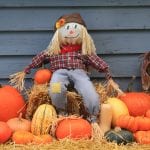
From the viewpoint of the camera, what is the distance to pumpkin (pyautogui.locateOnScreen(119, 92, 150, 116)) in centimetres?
388

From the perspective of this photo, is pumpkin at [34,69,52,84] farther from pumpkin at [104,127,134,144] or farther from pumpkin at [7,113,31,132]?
pumpkin at [104,127,134,144]

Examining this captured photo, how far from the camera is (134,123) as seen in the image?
3.57 metres

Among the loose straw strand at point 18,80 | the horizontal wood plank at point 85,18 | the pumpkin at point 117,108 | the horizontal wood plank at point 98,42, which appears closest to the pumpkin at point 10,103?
the loose straw strand at point 18,80

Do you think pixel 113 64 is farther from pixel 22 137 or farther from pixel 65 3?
pixel 22 137

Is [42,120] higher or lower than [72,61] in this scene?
lower

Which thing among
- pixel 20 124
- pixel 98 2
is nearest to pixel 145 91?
pixel 98 2

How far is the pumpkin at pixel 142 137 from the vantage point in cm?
341

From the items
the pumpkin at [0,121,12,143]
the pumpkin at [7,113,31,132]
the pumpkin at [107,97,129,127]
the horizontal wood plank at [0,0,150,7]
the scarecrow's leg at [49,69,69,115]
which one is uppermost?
the horizontal wood plank at [0,0,150,7]

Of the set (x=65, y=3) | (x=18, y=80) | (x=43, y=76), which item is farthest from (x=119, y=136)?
(x=65, y=3)

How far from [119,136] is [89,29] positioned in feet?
3.96

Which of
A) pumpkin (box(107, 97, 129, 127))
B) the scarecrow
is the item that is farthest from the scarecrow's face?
pumpkin (box(107, 97, 129, 127))

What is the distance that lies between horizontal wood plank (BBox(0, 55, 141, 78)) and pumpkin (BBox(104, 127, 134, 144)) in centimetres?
85

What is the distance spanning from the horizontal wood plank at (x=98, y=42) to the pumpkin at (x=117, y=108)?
561mm

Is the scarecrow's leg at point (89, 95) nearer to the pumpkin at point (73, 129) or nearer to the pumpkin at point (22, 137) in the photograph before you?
the pumpkin at point (73, 129)
